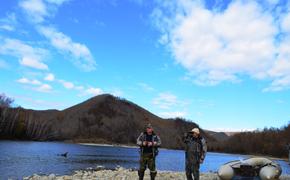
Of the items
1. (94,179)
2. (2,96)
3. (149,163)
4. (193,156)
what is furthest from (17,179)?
(2,96)

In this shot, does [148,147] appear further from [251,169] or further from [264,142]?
[264,142]

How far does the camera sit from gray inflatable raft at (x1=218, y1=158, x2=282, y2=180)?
21059 millimetres

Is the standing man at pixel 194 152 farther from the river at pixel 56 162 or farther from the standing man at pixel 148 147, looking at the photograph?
the river at pixel 56 162

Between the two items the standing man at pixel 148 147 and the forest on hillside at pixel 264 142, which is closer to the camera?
the standing man at pixel 148 147

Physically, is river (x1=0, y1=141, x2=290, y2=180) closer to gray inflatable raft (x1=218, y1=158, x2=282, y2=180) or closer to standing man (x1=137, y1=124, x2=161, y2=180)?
gray inflatable raft (x1=218, y1=158, x2=282, y2=180)

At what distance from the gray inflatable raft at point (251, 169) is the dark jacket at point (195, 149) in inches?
213

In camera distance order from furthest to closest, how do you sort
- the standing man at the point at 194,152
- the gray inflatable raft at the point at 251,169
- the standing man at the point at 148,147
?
the gray inflatable raft at the point at 251,169 < the standing man at the point at 148,147 < the standing man at the point at 194,152

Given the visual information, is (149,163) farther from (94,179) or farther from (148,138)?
(94,179)

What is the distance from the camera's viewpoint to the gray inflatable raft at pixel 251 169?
829 inches

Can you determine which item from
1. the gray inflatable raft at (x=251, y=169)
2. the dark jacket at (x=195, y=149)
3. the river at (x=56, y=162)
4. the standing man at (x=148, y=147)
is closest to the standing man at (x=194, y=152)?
the dark jacket at (x=195, y=149)

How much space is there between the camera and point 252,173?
22.1m

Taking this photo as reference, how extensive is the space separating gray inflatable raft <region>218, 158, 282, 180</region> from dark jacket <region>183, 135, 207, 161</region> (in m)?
5.41

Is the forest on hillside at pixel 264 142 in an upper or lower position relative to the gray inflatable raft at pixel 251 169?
upper

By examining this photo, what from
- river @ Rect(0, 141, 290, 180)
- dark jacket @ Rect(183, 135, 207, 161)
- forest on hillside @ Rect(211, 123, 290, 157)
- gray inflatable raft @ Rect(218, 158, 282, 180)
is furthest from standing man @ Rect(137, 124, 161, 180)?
forest on hillside @ Rect(211, 123, 290, 157)
